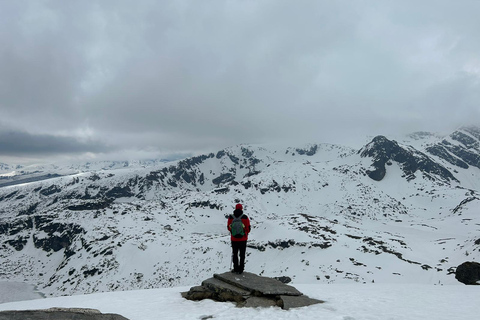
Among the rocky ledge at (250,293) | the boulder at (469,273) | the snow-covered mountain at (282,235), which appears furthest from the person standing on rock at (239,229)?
the snow-covered mountain at (282,235)

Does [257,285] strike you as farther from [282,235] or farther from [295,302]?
[282,235]

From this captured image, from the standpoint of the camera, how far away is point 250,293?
980 centimetres

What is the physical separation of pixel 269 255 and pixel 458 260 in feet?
121

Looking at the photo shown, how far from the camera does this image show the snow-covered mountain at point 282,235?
1944 inches

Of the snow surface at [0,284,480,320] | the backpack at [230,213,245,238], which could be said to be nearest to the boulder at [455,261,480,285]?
the snow surface at [0,284,480,320]

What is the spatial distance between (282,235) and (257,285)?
5630 cm

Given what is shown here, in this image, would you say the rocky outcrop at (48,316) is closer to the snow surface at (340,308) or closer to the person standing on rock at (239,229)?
the snow surface at (340,308)

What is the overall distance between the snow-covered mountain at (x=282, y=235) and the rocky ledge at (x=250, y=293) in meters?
35.4

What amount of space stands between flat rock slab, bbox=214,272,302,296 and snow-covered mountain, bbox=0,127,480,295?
115 feet

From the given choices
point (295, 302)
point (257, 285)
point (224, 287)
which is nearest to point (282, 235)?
point (257, 285)

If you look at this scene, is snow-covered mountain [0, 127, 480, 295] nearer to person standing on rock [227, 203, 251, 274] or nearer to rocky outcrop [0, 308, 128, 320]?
person standing on rock [227, 203, 251, 274]

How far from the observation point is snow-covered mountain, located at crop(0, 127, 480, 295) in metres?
49.4

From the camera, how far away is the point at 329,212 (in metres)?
140

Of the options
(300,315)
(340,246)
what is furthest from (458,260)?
(300,315)
